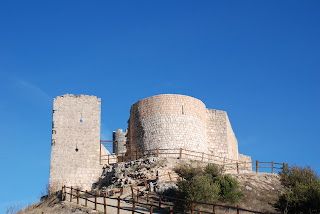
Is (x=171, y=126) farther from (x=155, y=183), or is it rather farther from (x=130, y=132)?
(x=155, y=183)

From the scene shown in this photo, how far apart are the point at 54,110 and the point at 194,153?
933 centimetres

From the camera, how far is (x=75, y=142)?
26578mm

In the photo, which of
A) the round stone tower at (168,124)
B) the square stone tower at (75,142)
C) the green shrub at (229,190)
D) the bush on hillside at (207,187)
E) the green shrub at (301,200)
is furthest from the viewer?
the round stone tower at (168,124)

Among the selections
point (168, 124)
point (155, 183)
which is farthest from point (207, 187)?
point (168, 124)

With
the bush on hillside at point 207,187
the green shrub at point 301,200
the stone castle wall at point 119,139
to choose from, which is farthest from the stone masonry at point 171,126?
the stone castle wall at point 119,139

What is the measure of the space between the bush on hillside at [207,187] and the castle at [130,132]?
4.72 m

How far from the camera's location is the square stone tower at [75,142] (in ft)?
84.8

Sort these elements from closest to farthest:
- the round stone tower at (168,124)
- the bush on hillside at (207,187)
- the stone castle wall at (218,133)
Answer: the bush on hillside at (207,187) → the round stone tower at (168,124) → the stone castle wall at (218,133)

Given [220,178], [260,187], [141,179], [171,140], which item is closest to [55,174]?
[141,179]

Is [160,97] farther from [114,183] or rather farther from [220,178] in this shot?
[220,178]

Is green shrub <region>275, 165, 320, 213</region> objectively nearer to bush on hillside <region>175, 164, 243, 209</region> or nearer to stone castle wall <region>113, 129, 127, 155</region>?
bush on hillside <region>175, 164, 243, 209</region>

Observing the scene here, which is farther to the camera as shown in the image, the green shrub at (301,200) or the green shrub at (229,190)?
the green shrub at (229,190)

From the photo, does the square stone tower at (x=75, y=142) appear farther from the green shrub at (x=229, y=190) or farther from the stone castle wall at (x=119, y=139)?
the stone castle wall at (x=119, y=139)

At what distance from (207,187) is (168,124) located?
30.1ft
